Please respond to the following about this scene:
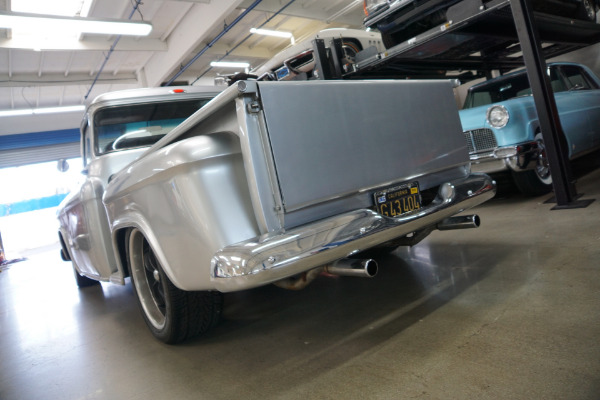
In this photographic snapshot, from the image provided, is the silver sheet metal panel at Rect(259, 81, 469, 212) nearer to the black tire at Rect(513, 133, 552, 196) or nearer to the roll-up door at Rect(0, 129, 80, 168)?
the black tire at Rect(513, 133, 552, 196)

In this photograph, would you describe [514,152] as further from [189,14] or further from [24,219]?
[24,219]

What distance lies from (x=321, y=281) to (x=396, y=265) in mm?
638

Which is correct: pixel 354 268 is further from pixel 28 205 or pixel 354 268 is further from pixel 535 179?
pixel 28 205

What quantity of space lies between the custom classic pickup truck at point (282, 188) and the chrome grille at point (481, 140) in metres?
2.38

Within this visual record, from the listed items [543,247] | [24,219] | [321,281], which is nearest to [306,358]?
[321,281]

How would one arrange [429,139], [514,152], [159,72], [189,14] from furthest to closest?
[159,72] < [189,14] < [514,152] < [429,139]

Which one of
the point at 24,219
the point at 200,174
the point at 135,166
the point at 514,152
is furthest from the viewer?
the point at 24,219

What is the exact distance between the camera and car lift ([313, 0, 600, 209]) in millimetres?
4086

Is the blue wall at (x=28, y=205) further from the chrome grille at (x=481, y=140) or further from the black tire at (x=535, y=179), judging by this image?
the black tire at (x=535, y=179)

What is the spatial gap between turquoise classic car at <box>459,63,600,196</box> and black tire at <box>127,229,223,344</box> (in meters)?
3.76

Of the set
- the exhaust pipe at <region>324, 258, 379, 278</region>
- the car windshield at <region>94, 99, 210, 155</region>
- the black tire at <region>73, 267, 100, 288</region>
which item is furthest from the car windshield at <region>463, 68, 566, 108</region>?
the black tire at <region>73, 267, 100, 288</region>

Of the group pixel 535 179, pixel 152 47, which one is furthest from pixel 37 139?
pixel 535 179

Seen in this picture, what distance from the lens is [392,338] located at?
6.98 feet

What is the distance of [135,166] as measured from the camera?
2.35 meters
